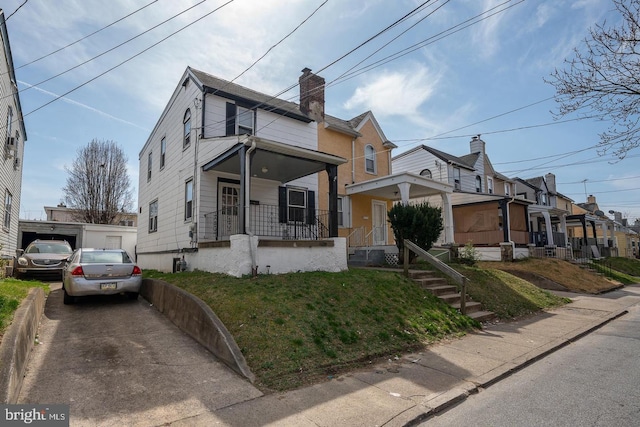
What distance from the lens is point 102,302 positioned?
8914 millimetres

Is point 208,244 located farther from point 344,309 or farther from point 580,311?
point 580,311

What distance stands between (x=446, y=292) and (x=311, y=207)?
6539mm

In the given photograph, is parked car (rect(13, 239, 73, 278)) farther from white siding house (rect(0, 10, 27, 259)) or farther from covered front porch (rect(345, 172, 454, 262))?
covered front porch (rect(345, 172, 454, 262))

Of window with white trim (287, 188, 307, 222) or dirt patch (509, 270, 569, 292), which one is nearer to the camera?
window with white trim (287, 188, 307, 222)

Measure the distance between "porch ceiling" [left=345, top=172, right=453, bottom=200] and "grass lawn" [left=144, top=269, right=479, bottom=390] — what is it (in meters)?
5.94

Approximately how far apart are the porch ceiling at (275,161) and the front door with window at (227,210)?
64cm

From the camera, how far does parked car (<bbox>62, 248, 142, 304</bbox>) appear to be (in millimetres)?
8055

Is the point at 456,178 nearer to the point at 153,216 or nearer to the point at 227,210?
the point at 227,210

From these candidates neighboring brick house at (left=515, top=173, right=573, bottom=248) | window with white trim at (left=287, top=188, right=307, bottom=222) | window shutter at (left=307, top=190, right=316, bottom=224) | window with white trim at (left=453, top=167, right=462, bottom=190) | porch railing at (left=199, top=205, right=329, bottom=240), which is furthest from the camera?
window with white trim at (left=453, top=167, right=462, bottom=190)

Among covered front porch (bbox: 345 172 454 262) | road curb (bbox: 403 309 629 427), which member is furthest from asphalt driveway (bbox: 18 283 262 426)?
covered front porch (bbox: 345 172 454 262)

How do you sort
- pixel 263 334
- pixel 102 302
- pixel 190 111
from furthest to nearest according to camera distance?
pixel 190 111 < pixel 102 302 < pixel 263 334

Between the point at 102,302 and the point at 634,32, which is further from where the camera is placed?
the point at 102,302

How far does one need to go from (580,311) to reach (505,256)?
349 inches

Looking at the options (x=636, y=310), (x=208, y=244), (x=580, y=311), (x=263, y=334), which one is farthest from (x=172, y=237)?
(x=636, y=310)
